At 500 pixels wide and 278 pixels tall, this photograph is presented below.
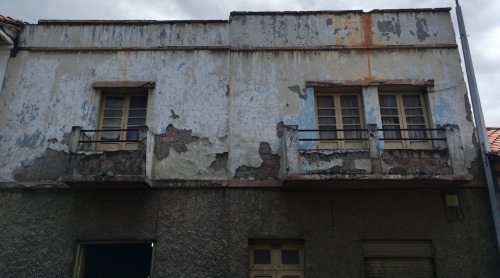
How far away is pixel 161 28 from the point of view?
9.98m

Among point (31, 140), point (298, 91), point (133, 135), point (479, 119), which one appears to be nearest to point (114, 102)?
point (133, 135)

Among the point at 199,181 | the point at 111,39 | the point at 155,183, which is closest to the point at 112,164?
the point at 155,183

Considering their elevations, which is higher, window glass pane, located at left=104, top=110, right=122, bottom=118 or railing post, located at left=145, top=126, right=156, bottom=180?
window glass pane, located at left=104, top=110, right=122, bottom=118

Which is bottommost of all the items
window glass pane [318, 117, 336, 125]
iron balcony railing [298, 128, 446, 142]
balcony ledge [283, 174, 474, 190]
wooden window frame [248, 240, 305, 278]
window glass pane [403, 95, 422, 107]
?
wooden window frame [248, 240, 305, 278]

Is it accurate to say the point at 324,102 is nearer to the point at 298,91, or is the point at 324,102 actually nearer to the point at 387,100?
the point at 298,91

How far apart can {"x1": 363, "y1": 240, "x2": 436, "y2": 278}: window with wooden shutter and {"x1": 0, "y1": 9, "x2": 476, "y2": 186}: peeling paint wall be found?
2.12 metres

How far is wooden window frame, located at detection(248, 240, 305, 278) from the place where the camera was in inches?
322

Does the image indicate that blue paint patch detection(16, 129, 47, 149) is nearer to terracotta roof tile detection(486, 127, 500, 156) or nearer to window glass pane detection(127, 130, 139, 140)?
window glass pane detection(127, 130, 139, 140)

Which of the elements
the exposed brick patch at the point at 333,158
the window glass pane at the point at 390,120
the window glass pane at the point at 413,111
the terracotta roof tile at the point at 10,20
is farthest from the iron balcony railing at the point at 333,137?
the terracotta roof tile at the point at 10,20

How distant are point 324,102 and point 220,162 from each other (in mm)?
2701

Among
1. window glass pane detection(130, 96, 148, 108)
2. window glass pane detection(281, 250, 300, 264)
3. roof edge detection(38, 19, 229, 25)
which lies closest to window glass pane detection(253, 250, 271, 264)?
window glass pane detection(281, 250, 300, 264)

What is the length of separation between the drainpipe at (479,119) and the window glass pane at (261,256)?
14.2 ft

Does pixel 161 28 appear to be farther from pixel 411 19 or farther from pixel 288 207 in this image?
pixel 411 19

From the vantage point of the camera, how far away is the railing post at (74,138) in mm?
8492
